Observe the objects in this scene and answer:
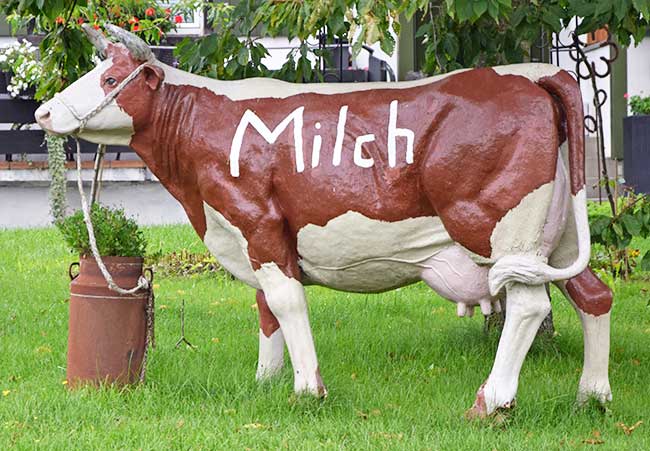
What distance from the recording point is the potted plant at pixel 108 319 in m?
6.12

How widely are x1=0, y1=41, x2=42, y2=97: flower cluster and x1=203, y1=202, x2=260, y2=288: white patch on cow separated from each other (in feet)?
23.9

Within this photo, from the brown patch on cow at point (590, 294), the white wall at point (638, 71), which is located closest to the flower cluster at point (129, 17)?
the brown patch on cow at point (590, 294)

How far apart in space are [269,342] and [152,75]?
1626mm

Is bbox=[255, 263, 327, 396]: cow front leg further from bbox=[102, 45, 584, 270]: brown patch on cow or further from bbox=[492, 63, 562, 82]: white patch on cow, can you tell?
bbox=[492, 63, 562, 82]: white patch on cow

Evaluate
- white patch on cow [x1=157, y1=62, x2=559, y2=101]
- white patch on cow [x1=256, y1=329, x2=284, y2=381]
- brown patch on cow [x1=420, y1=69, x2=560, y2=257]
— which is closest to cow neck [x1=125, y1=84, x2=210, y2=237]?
white patch on cow [x1=157, y1=62, x2=559, y2=101]

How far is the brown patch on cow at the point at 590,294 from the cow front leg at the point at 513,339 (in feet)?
1.26

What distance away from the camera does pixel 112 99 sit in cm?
582

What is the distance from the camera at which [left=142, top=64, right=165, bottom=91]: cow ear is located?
5859 millimetres

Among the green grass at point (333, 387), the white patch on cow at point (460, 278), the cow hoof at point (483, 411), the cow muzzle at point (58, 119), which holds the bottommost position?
the green grass at point (333, 387)

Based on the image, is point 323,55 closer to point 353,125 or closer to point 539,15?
point 539,15

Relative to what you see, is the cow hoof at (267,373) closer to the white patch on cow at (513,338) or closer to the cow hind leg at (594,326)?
the white patch on cow at (513,338)

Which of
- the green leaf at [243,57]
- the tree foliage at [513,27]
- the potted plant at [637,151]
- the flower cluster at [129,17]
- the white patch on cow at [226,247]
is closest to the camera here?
the white patch on cow at [226,247]

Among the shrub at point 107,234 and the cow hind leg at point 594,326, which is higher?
the shrub at point 107,234

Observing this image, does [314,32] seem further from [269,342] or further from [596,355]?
[596,355]
